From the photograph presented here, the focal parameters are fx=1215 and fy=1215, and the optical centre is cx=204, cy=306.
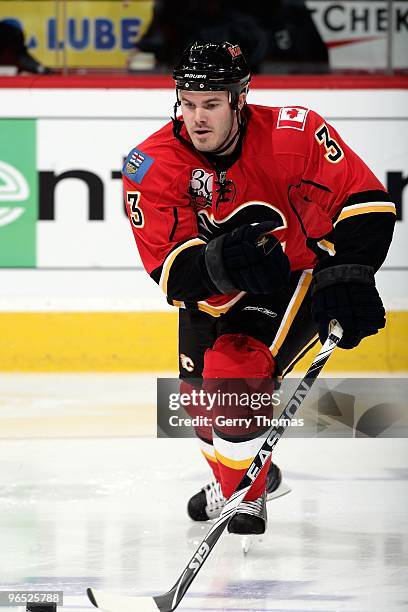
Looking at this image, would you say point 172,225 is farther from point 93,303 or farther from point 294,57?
point 294,57

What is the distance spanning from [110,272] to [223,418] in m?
1.89

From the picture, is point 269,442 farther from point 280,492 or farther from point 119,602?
point 280,492

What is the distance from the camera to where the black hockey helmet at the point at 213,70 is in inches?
92.4

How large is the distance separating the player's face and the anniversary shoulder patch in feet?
0.35

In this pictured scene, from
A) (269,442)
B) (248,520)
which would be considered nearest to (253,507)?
(248,520)

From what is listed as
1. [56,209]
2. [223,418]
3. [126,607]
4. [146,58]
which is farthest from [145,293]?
[126,607]

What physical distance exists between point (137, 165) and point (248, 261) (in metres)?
0.44

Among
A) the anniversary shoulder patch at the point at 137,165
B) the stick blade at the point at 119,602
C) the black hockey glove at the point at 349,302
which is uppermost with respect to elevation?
the anniversary shoulder patch at the point at 137,165

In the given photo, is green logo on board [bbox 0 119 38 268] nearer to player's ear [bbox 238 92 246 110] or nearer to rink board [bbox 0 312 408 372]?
rink board [bbox 0 312 408 372]

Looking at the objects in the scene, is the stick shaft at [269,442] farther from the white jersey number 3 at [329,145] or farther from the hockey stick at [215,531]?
the white jersey number 3 at [329,145]

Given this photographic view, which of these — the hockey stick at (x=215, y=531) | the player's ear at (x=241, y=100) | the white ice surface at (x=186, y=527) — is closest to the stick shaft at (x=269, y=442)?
the hockey stick at (x=215, y=531)

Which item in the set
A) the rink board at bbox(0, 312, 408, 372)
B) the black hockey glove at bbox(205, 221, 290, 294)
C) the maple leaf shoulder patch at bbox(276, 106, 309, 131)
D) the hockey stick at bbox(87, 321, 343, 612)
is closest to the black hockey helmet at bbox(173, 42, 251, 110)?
the maple leaf shoulder patch at bbox(276, 106, 309, 131)

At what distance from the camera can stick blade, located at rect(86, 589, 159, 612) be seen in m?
2.05

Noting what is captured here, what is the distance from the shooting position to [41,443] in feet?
11.3
